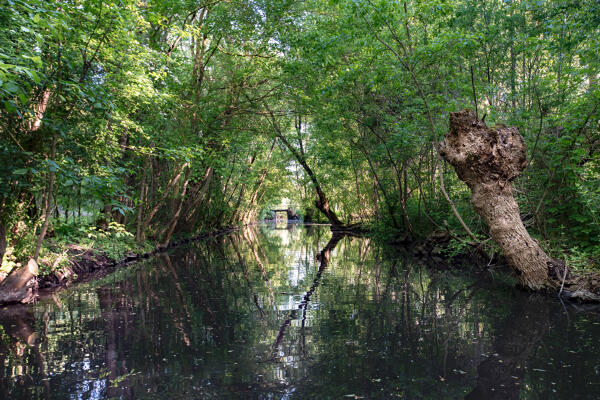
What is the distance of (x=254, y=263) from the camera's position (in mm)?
12922

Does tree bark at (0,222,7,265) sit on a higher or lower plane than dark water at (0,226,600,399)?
higher

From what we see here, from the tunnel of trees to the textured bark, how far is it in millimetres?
103

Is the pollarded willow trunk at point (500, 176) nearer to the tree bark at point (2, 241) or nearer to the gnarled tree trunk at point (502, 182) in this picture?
the gnarled tree trunk at point (502, 182)

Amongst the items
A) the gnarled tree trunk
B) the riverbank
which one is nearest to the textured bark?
the riverbank

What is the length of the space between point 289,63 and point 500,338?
425 inches

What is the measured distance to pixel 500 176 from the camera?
743 centimetres

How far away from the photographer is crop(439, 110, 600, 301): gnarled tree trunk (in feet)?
24.1

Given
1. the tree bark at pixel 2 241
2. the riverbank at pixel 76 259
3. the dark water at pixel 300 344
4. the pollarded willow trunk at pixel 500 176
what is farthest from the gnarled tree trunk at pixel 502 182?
the tree bark at pixel 2 241

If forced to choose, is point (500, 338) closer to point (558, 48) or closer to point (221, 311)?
point (221, 311)

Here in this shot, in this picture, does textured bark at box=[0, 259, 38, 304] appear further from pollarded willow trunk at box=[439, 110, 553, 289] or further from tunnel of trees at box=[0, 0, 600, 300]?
pollarded willow trunk at box=[439, 110, 553, 289]

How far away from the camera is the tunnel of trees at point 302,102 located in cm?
682

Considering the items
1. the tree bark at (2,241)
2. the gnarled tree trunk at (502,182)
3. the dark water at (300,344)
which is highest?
the gnarled tree trunk at (502,182)

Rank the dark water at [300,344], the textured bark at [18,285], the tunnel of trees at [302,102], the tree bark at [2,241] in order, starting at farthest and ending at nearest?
the tree bark at [2,241] < the textured bark at [18,285] < the tunnel of trees at [302,102] < the dark water at [300,344]

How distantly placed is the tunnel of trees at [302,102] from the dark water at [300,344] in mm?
1779
